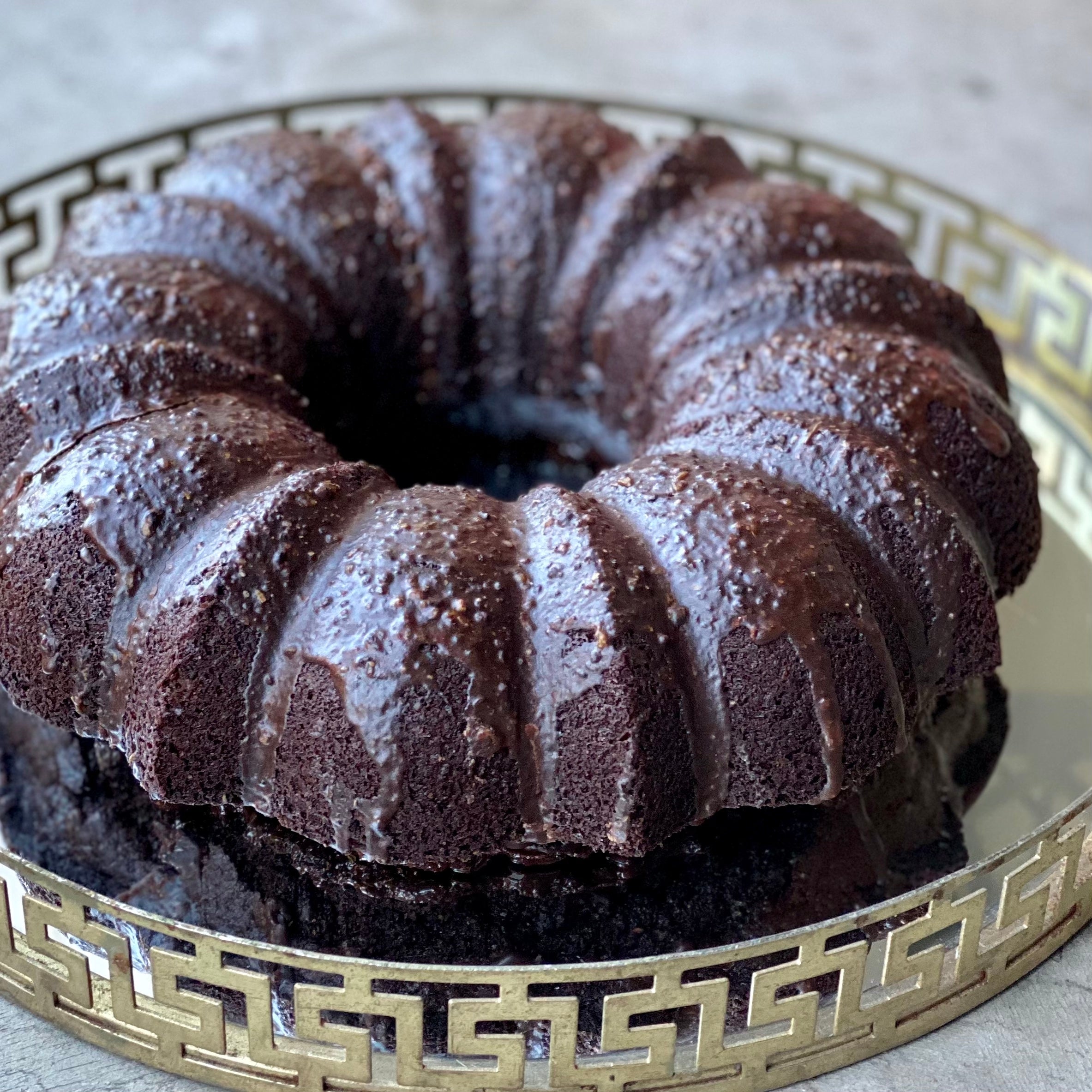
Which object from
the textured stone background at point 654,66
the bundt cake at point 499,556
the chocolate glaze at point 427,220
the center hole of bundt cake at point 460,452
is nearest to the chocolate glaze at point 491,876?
the bundt cake at point 499,556

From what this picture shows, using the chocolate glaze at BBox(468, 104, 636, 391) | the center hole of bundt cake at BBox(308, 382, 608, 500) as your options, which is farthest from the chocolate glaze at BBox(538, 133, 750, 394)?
the center hole of bundt cake at BBox(308, 382, 608, 500)

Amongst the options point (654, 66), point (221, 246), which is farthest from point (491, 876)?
point (654, 66)

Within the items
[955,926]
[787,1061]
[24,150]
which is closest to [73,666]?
[787,1061]

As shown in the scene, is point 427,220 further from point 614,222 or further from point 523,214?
point 614,222

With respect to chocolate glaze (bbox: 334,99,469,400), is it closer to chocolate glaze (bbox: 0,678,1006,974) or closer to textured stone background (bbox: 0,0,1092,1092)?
chocolate glaze (bbox: 0,678,1006,974)

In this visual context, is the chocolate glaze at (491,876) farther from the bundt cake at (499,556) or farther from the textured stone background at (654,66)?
the textured stone background at (654,66)
